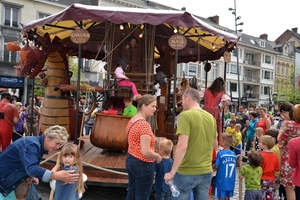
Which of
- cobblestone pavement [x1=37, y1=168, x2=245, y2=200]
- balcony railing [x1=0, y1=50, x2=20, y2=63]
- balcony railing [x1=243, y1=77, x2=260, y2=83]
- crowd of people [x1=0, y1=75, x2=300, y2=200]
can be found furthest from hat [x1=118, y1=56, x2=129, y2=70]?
balcony railing [x1=243, y1=77, x2=260, y2=83]

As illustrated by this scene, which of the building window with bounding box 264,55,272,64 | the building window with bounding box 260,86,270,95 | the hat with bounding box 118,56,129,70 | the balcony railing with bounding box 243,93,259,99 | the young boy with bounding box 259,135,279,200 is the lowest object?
the young boy with bounding box 259,135,279,200

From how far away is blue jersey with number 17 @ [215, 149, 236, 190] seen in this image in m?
5.23

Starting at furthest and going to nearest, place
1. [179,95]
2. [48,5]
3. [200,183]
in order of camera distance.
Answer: [48,5] → [179,95] → [200,183]

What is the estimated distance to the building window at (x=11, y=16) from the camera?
27766mm

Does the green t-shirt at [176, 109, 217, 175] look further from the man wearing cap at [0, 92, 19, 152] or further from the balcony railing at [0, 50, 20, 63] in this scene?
the balcony railing at [0, 50, 20, 63]

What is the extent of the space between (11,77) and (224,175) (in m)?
26.5

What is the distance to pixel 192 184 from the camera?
370 cm

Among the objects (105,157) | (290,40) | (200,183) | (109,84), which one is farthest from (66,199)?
(290,40)

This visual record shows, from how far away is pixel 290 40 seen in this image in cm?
6588

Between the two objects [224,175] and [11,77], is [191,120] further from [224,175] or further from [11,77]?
[11,77]

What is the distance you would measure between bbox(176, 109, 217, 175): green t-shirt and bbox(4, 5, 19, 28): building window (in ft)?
94.3

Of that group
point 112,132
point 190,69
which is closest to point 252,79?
point 190,69

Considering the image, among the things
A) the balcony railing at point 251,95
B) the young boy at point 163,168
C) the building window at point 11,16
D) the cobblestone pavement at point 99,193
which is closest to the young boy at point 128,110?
the cobblestone pavement at point 99,193

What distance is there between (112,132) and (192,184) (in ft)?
11.8
